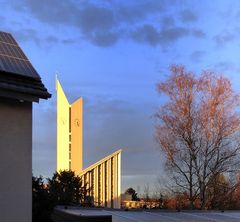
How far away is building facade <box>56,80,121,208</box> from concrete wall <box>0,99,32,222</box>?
36446 millimetres

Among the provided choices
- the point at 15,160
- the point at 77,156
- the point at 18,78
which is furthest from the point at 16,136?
the point at 77,156

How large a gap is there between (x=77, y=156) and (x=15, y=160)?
41.8m

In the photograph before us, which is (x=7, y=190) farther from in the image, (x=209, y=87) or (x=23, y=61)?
(x=209, y=87)

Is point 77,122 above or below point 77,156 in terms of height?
above

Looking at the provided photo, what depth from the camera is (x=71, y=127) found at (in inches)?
1982

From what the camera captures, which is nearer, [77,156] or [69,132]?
[69,132]

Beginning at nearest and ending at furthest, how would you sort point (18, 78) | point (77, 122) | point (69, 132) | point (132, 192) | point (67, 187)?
1. point (18, 78)
2. point (67, 187)
3. point (69, 132)
4. point (77, 122)
5. point (132, 192)

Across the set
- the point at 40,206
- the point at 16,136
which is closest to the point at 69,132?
the point at 40,206

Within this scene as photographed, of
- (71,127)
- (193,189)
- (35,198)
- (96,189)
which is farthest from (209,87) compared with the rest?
(71,127)

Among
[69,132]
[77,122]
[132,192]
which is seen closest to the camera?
[69,132]

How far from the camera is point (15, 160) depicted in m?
8.86

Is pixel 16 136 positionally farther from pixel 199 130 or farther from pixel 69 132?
pixel 69 132

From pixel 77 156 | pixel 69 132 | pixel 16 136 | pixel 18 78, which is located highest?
pixel 69 132

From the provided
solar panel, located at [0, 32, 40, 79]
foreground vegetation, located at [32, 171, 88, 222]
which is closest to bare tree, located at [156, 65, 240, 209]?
foreground vegetation, located at [32, 171, 88, 222]
